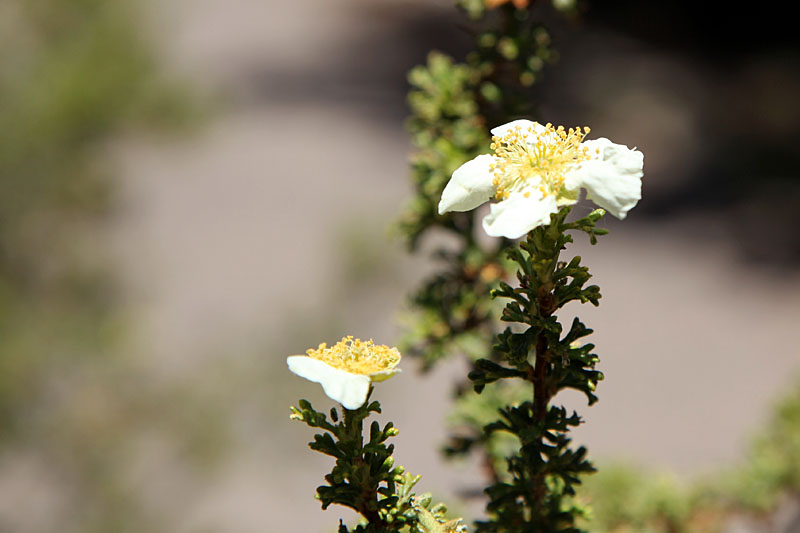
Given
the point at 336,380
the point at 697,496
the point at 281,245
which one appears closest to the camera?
the point at 336,380

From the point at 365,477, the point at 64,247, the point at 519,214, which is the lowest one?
the point at 365,477

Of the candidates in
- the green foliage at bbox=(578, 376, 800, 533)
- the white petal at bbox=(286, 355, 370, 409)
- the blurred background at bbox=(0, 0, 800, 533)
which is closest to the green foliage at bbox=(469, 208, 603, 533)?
the white petal at bbox=(286, 355, 370, 409)

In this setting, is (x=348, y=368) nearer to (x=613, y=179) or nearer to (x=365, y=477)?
(x=365, y=477)

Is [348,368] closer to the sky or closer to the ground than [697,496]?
closer to the ground

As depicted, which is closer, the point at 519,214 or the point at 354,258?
the point at 519,214

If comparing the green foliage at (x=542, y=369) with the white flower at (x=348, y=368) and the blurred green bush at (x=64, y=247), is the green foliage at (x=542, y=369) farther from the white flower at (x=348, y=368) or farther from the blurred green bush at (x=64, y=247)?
the blurred green bush at (x=64, y=247)

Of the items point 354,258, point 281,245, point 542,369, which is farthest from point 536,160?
point 281,245
